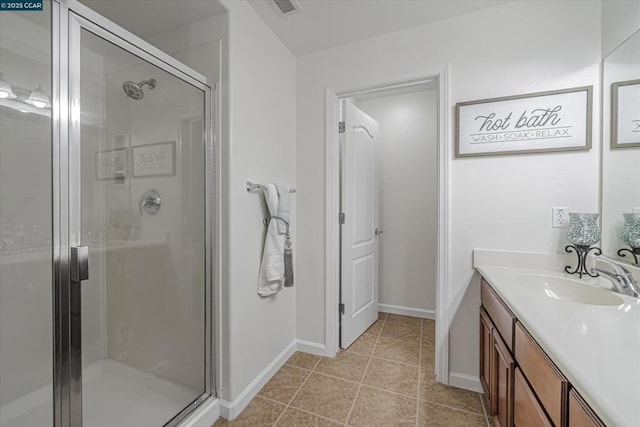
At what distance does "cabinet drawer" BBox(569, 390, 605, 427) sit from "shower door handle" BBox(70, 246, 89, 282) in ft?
5.08

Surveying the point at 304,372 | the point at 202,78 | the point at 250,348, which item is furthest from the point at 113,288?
the point at 304,372

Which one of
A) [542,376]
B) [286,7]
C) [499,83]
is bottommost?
[542,376]

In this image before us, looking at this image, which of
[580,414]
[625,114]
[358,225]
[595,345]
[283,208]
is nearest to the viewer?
[580,414]

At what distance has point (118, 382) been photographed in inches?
50.6

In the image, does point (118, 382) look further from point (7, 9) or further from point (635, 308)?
point (635, 308)

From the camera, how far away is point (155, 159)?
136 centimetres

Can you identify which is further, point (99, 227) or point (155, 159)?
point (155, 159)

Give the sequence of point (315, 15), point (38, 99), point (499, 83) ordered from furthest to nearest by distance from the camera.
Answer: point (315, 15) < point (499, 83) < point (38, 99)

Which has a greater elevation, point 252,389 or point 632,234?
point 632,234

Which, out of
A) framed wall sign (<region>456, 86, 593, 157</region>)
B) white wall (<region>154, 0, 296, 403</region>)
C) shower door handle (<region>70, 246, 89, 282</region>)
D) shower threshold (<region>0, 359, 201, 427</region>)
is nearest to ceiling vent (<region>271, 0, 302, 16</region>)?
white wall (<region>154, 0, 296, 403</region>)

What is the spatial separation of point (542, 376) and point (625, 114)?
143 centimetres

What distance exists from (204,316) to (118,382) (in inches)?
18.1

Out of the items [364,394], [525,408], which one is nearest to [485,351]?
[525,408]

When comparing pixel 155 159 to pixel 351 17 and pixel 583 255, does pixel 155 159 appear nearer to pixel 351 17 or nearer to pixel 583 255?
pixel 351 17
